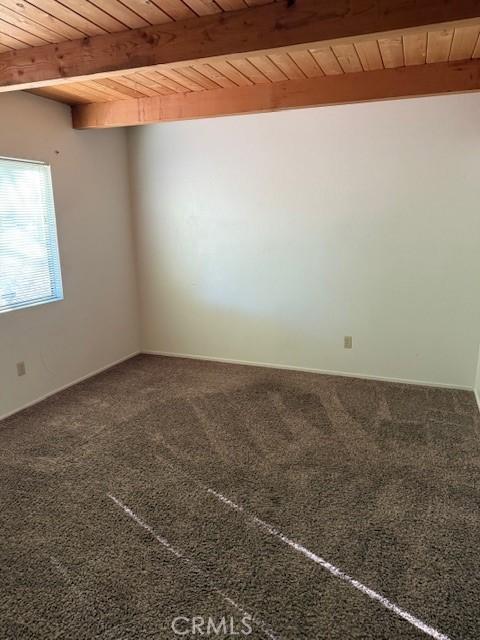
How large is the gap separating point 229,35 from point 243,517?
2.39m

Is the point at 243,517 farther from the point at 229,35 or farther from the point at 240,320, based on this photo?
the point at 240,320

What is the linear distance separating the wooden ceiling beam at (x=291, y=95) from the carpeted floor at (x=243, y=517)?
7.50ft

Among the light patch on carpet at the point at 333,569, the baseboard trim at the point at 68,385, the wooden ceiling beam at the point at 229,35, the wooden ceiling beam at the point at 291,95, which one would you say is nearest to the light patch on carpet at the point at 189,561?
the light patch on carpet at the point at 333,569

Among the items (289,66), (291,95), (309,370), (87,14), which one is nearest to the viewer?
(87,14)

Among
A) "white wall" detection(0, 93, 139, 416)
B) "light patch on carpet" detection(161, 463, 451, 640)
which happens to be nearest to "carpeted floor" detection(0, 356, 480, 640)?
"light patch on carpet" detection(161, 463, 451, 640)

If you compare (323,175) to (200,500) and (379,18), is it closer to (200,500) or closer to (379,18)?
(379,18)

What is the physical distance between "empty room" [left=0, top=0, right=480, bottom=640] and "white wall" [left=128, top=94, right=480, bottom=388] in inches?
0.8

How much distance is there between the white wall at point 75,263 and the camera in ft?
11.3

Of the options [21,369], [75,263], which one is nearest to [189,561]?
[21,369]

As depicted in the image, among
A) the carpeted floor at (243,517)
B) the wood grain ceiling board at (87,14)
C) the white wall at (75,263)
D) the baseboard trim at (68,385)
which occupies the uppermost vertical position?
the wood grain ceiling board at (87,14)
